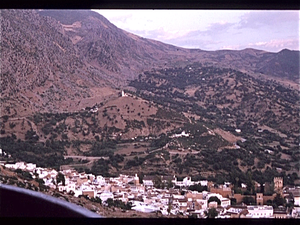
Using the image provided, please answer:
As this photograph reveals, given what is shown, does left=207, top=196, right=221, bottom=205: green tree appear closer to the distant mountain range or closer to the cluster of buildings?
the cluster of buildings

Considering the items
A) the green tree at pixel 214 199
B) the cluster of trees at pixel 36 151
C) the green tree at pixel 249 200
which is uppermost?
the cluster of trees at pixel 36 151

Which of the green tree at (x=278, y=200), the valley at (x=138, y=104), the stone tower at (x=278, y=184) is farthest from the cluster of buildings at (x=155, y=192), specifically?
the valley at (x=138, y=104)

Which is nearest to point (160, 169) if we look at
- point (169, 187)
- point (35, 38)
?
point (169, 187)

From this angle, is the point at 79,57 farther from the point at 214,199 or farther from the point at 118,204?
the point at 118,204

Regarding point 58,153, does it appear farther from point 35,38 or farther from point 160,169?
point 35,38

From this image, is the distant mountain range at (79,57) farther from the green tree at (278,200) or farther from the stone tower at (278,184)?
the green tree at (278,200)

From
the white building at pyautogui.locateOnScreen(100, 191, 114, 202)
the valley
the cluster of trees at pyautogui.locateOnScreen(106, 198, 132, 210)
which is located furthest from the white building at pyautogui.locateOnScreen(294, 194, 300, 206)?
the white building at pyautogui.locateOnScreen(100, 191, 114, 202)

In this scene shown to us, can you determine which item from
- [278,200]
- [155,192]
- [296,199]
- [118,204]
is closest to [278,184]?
[296,199]

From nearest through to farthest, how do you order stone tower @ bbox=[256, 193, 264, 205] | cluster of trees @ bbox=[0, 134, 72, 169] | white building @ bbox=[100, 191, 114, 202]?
white building @ bbox=[100, 191, 114, 202], stone tower @ bbox=[256, 193, 264, 205], cluster of trees @ bbox=[0, 134, 72, 169]
